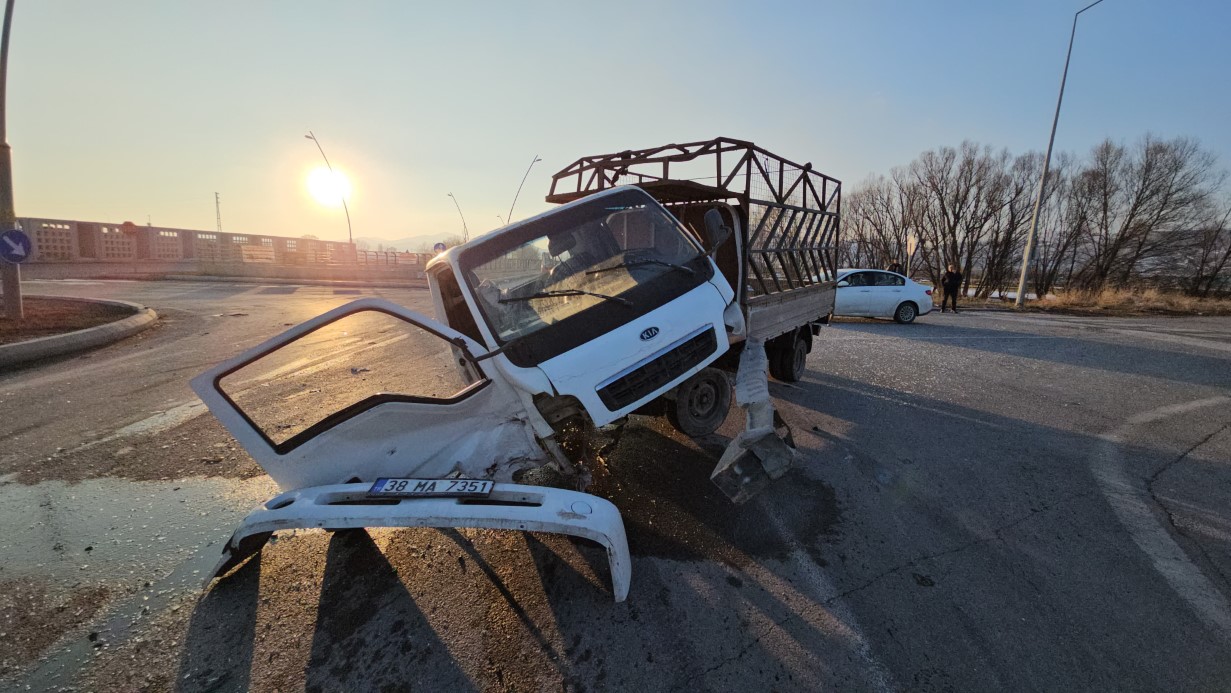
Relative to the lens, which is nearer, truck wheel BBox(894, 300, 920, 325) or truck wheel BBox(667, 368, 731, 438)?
truck wheel BBox(667, 368, 731, 438)

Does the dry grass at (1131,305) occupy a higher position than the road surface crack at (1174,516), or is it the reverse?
the dry grass at (1131,305)

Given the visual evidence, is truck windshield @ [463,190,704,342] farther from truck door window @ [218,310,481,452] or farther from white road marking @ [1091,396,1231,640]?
white road marking @ [1091,396,1231,640]

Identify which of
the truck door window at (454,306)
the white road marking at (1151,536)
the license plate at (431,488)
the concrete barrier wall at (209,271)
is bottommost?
the white road marking at (1151,536)

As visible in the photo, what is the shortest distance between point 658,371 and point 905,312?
13247 millimetres

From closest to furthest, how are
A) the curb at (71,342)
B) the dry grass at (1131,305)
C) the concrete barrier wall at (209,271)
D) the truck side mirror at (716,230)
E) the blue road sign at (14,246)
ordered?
the truck side mirror at (716,230)
the curb at (71,342)
the blue road sign at (14,246)
the dry grass at (1131,305)
the concrete barrier wall at (209,271)

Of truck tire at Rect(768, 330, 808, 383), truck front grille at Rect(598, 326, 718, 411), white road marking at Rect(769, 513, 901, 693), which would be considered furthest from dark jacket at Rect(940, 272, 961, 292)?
white road marking at Rect(769, 513, 901, 693)

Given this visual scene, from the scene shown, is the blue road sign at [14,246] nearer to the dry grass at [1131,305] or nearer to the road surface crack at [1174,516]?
the road surface crack at [1174,516]

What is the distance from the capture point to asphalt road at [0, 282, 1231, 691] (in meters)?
2.03

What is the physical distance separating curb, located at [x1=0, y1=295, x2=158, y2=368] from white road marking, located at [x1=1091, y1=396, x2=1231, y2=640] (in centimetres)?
1236

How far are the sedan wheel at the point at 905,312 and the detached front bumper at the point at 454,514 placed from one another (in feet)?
45.7

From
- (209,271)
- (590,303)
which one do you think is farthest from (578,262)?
(209,271)

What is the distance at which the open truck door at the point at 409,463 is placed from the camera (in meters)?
2.21

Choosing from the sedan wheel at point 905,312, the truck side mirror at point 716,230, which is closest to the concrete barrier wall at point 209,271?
the sedan wheel at point 905,312

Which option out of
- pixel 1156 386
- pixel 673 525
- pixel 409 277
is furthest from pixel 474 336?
pixel 409 277
